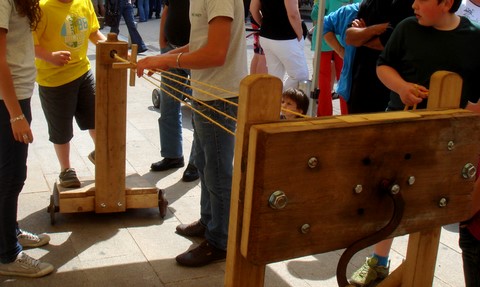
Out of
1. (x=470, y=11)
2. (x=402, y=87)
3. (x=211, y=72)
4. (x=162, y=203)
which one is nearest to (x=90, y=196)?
(x=162, y=203)

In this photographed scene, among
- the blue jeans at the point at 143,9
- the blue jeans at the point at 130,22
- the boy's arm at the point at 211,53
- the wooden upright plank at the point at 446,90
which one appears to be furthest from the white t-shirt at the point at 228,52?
the blue jeans at the point at 143,9

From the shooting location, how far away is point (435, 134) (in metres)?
1.65

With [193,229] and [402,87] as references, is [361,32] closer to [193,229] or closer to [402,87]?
[402,87]

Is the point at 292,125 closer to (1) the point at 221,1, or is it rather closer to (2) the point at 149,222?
(1) the point at 221,1

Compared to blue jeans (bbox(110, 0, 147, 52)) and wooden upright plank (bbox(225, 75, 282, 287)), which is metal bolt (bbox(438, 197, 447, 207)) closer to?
wooden upright plank (bbox(225, 75, 282, 287))

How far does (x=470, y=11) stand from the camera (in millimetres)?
4332

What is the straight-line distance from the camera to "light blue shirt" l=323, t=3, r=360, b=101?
12.5ft

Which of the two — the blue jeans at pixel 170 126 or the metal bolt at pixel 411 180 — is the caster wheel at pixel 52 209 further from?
the metal bolt at pixel 411 180

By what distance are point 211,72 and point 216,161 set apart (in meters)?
0.46

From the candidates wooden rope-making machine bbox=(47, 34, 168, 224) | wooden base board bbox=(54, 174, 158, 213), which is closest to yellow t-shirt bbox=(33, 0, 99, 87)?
wooden rope-making machine bbox=(47, 34, 168, 224)

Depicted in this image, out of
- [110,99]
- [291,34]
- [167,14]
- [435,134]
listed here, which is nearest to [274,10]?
[291,34]

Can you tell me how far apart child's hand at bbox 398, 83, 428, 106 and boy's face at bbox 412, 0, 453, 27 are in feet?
1.16

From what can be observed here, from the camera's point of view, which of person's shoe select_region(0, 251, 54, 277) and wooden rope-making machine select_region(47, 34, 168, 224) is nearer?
person's shoe select_region(0, 251, 54, 277)

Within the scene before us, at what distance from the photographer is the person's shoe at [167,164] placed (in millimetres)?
4859
